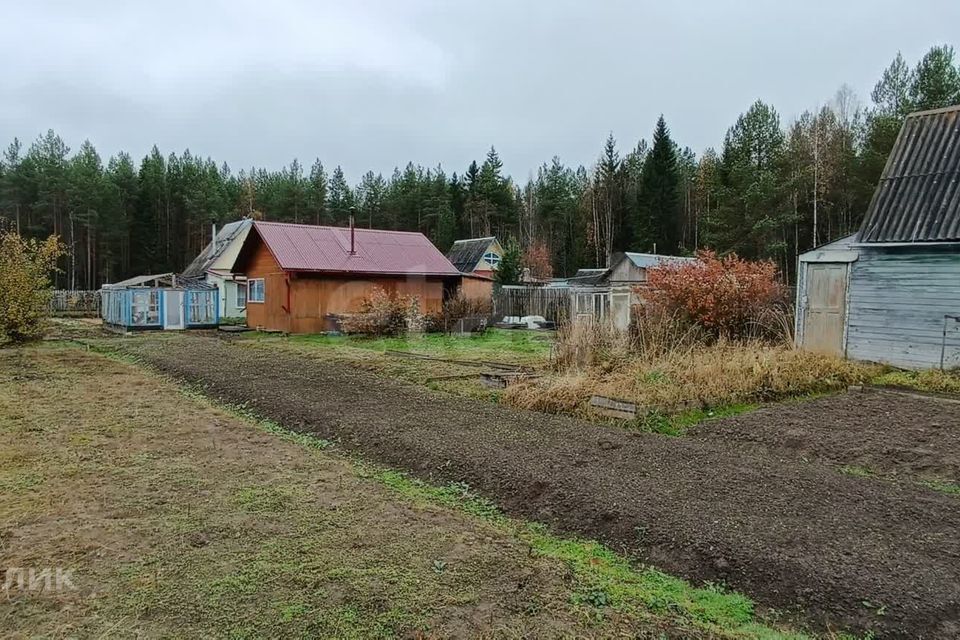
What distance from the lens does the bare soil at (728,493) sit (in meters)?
3.02

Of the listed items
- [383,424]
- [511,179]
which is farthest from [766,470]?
[511,179]

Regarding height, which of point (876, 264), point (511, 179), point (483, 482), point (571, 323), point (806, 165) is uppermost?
point (511, 179)

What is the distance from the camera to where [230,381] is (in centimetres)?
948

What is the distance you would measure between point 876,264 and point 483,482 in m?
10.3

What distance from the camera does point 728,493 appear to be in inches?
168

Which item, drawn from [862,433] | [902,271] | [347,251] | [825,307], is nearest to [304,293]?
[347,251]

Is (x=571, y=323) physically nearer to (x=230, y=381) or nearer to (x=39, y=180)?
(x=230, y=381)

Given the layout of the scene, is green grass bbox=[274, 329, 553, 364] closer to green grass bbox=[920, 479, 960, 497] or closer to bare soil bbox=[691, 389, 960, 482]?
bare soil bbox=[691, 389, 960, 482]

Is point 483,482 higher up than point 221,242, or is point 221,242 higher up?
point 221,242

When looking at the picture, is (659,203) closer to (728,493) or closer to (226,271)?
(226,271)

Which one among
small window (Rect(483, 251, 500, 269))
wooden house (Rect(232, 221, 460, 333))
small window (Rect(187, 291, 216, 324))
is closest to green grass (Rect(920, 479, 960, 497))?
wooden house (Rect(232, 221, 460, 333))

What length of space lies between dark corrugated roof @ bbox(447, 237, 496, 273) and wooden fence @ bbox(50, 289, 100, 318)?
21.5m

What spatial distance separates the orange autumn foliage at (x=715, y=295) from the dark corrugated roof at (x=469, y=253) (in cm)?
2534

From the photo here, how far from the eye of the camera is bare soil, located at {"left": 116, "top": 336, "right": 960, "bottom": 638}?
119 inches
